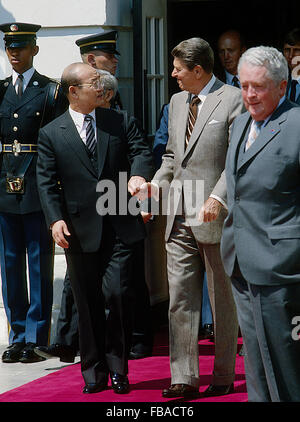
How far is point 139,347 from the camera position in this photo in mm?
7012

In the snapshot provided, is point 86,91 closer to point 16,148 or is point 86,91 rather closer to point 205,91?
point 205,91

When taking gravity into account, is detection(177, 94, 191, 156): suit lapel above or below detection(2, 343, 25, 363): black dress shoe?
above

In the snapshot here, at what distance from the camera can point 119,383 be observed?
5.85 m

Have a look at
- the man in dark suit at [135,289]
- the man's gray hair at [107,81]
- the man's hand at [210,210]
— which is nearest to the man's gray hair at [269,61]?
the man's hand at [210,210]

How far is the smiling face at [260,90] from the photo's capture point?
14.1 feet

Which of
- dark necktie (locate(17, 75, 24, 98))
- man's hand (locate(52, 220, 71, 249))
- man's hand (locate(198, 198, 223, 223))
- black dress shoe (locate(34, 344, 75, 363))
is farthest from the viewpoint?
dark necktie (locate(17, 75, 24, 98))

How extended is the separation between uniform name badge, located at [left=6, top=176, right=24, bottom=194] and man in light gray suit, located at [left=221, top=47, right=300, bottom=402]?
280 centimetres

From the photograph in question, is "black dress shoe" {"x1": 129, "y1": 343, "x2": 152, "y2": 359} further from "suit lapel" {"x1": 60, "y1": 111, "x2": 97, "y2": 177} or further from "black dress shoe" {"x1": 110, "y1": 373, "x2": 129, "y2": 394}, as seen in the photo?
"suit lapel" {"x1": 60, "y1": 111, "x2": 97, "y2": 177}

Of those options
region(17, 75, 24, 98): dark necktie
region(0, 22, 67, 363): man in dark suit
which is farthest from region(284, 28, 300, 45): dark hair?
region(17, 75, 24, 98): dark necktie

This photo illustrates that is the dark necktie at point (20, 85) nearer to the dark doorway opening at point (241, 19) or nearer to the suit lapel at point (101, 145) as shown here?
the suit lapel at point (101, 145)

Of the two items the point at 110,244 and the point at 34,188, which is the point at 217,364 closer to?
the point at 110,244

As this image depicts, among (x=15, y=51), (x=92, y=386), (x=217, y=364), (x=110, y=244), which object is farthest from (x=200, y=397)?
(x=15, y=51)

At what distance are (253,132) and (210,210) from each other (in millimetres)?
884

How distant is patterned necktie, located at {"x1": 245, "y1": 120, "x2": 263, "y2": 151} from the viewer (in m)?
4.43
